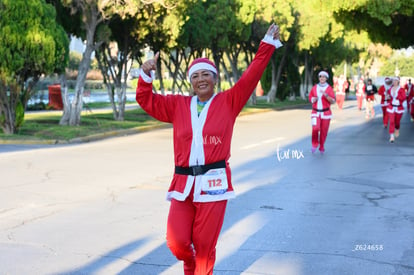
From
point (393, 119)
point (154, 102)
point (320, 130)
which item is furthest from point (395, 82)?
point (154, 102)

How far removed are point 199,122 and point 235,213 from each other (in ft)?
12.1

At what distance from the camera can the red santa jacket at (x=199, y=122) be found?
479 centimetres

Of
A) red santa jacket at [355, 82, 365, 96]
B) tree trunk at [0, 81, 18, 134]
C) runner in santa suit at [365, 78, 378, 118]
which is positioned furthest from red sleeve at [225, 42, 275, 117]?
red santa jacket at [355, 82, 365, 96]

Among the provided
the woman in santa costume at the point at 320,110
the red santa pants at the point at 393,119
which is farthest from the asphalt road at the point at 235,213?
the red santa pants at the point at 393,119

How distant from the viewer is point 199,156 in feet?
15.7

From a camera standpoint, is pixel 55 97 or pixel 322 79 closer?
pixel 322 79

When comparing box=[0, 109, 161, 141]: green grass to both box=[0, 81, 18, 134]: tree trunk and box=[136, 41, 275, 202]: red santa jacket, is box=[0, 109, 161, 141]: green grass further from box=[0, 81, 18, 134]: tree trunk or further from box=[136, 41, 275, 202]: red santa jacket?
box=[136, 41, 275, 202]: red santa jacket

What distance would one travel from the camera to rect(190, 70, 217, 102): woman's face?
4.91 m

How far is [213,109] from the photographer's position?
4.87 meters

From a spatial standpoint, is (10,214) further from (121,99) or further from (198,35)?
(198,35)

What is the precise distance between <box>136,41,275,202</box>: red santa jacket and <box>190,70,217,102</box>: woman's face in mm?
57

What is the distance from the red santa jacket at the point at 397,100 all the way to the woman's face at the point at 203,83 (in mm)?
13872

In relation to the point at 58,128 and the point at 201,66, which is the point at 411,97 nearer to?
the point at 58,128

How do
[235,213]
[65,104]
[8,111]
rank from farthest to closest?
[65,104] < [8,111] < [235,213]
